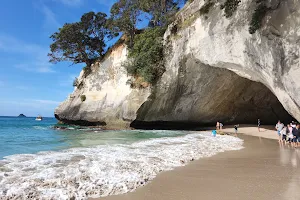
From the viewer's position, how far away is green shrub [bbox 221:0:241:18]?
39.7 feet

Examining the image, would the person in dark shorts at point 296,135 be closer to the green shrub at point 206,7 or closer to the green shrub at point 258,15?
the green shrub at point 258,15

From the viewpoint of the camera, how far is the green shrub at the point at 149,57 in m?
19.9

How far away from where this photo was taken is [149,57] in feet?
65.3

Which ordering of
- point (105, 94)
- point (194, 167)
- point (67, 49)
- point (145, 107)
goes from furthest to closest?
point (67, 49) < point (105, 94) < point (145, 107) < point (194, 167)

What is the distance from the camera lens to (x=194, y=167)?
649 centimetres

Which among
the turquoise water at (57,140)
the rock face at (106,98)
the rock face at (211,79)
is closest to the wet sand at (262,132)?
the rock face at (211,79)

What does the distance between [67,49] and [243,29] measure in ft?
68.1

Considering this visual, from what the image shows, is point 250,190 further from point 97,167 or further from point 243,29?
point 243,29

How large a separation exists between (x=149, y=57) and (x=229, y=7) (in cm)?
870

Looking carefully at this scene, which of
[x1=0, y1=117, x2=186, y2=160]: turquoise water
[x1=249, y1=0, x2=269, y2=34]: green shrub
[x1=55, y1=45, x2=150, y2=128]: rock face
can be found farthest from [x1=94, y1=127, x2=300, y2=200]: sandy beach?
[x1=55, y1=45, x2=150, y2=128]: rock face

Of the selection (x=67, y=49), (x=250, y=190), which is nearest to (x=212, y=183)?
(x=250, y=190)

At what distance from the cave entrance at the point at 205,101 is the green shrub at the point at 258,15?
686cm

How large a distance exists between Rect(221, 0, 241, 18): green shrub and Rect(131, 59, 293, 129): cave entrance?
5.39 meters

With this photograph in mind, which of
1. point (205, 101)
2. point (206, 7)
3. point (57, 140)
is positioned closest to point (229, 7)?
point (206, 7)
